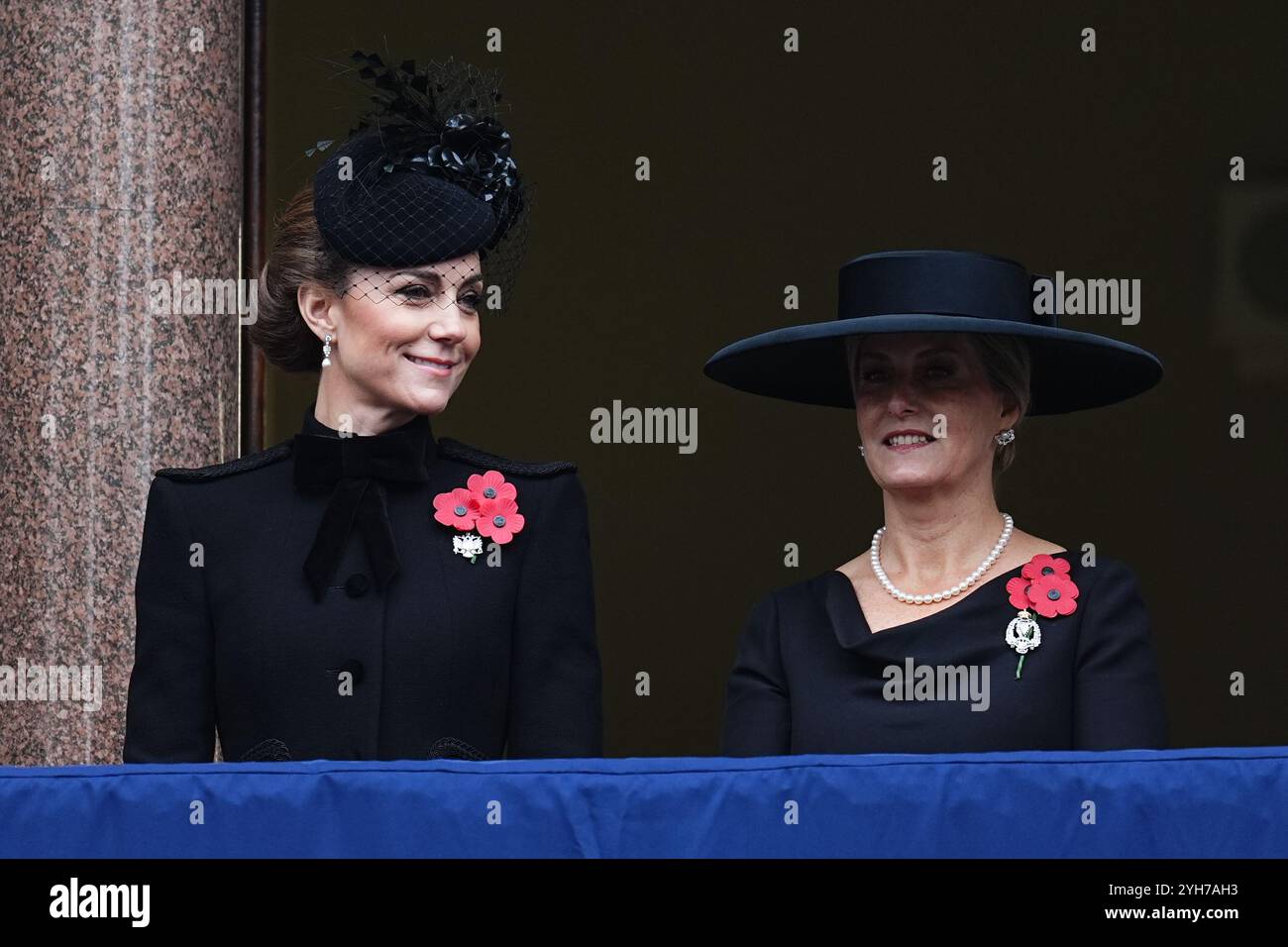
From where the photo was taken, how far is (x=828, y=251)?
711 centimetres

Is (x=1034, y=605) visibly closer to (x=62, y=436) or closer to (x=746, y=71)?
(x=62, y=436)

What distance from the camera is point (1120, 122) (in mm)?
7039

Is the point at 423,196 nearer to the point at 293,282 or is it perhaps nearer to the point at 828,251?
the point at 293,282

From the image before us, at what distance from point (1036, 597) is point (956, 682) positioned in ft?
0.60

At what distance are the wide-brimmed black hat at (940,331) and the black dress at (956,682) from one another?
1.26ft

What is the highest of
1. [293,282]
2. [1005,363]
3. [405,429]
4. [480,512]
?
[293,282]

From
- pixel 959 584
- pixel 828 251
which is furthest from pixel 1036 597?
pixel 828 251

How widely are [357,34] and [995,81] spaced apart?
2.17 meters

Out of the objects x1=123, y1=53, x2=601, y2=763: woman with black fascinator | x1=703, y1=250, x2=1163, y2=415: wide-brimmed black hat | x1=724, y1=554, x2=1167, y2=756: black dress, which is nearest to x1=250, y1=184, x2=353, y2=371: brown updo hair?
x1=123, y1=53, x2=601, y2=763: woman with black fascinator

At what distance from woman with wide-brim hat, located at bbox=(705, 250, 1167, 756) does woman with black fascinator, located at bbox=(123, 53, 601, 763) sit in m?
0.38

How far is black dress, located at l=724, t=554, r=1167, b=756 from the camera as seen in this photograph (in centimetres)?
302

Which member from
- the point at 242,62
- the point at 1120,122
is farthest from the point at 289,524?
the point at 1120,122

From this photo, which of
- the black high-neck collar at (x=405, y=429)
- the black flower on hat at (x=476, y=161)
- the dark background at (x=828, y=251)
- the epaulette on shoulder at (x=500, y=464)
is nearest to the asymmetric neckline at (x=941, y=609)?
the epaulette on shoulder at (x=500, y=464)

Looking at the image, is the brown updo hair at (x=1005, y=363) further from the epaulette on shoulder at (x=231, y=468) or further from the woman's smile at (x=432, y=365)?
the epaulette on shoulder at (x=231, y=468)
